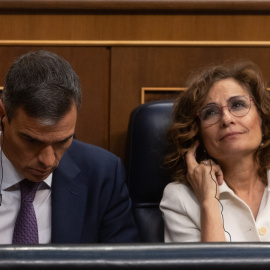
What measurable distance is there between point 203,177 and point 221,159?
0.25 ft

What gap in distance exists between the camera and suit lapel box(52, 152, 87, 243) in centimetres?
105

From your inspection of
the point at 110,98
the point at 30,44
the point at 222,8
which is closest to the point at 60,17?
the point at 30,44

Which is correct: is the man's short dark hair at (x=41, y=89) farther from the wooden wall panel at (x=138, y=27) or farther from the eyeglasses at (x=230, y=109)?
the wooden wall panel at (x=138, y=27)

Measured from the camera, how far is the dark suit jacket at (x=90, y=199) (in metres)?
1.06

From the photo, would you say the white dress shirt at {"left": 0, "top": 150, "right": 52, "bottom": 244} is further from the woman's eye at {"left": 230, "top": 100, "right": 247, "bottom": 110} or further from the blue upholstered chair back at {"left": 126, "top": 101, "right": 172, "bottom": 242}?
the woman's eye at {"left": 230, "top": 100, "right": 247, "bottom": 110}

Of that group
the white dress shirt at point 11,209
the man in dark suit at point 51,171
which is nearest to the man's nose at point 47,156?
the man in dark suit at point 51,171

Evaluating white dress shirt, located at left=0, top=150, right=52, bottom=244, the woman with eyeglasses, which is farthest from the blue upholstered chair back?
white dress shirt, located at left=0, top=150, right=52, bottom=244

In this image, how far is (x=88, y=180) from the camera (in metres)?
1.12

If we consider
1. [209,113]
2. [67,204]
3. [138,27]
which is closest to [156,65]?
[138,27]

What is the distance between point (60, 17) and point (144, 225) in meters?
0.63

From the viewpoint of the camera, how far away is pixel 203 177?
3.91 ft

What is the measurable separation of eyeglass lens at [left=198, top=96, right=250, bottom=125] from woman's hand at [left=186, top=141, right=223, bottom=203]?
82 millimetres

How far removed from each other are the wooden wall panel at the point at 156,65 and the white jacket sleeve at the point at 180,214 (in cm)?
32

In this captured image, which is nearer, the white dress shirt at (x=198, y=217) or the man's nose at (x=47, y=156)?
the man's nose at (x=47, y=156)
